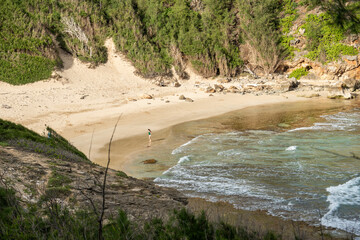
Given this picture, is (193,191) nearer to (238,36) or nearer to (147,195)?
(147,195)

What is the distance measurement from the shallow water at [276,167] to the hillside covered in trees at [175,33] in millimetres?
15320

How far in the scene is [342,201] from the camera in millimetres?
7848

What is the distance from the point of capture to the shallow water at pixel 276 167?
7801 millimetres

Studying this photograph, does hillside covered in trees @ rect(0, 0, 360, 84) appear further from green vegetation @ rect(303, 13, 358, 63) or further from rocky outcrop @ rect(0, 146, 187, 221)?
rocky outcrop @ rect(0, 146, 187, 221)

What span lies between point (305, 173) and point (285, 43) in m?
25.9

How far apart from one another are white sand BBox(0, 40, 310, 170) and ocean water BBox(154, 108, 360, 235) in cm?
505

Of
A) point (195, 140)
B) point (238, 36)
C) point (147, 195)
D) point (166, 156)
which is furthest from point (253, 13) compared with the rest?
point (147, 195)

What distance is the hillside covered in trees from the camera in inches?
1094

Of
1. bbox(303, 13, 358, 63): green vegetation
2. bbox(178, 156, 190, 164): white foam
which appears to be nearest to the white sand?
bbox(178, 156, 190, 164): white foam

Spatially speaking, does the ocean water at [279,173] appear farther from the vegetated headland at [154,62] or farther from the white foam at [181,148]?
the vegetated headland at [154,62]

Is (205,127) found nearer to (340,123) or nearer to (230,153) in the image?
(230,153)

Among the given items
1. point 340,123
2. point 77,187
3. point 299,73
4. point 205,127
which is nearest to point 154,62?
point 205,127

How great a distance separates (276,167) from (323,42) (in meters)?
25.2

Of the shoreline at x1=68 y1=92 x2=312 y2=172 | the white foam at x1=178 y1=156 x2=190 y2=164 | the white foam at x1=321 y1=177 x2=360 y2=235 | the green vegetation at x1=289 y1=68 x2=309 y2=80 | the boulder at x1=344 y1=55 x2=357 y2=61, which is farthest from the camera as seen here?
the green vegetation at x1=289 y1=68 x2=309 y2=80
